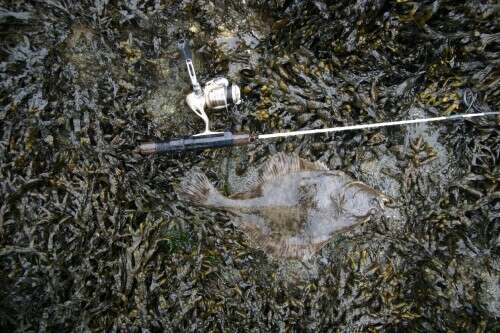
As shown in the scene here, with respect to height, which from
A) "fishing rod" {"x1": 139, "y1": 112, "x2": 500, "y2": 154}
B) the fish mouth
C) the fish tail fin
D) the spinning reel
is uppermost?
the spinning reel

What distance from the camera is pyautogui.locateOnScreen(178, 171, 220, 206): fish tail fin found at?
310 centimetres

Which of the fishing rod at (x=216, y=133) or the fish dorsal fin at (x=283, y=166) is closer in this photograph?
the fishing rod at (x=216, y=133)

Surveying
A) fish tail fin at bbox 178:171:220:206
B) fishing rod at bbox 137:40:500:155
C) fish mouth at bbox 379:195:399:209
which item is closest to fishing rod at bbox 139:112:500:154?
fishing rod at bbox 137:40:500:155

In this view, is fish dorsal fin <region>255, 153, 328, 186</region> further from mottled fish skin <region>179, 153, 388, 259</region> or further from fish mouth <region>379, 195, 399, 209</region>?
fish mouth <region>379, 195, 399, 209</region>

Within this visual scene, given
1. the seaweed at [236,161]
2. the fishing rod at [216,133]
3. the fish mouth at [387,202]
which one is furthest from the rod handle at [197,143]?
the fish mouth at [387,202]

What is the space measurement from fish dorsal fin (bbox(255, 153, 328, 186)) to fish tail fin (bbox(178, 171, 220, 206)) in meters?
0.41

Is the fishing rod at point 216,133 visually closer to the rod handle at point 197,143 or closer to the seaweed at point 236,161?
the rod handle at point 197,143

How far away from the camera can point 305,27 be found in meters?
3.11

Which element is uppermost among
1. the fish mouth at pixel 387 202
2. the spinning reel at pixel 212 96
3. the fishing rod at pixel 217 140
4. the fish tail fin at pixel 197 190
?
the spinning reel at pixel 212 96

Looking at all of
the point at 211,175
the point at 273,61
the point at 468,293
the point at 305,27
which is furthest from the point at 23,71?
the point at 468,293

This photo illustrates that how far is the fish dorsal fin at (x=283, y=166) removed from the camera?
123 inches

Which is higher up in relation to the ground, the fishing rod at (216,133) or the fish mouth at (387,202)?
the fishing rod at (216,133)

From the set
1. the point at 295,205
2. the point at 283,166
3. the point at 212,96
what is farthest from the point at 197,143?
the point at 295,205

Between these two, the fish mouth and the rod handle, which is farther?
the fish mouth
